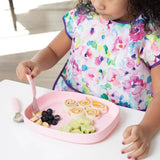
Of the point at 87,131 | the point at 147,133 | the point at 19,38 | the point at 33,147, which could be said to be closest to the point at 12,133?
the point at 33,147

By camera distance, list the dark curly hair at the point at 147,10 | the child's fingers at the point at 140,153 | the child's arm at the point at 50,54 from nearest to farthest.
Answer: the child's fingers at the point at 140,153 < the dark curly hair at the point at 147,10 < the child's arm at the point at 50,54

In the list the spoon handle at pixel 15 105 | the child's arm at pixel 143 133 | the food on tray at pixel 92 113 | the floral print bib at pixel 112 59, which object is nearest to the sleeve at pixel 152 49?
the floral print bib at pixel 112 59

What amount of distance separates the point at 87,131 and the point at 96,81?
1.23 ft

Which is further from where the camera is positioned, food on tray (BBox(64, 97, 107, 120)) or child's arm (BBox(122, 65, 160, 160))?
food on tray (BBox(64, 97, 107, 120))

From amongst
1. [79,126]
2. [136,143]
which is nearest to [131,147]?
[136,143]

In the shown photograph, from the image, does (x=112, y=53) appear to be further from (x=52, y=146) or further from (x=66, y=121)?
(x=52, y=146)

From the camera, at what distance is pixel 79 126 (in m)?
0.73

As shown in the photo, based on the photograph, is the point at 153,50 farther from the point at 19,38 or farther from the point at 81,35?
the point at 19,38

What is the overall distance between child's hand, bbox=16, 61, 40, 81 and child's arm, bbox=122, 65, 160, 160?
376 millimetres

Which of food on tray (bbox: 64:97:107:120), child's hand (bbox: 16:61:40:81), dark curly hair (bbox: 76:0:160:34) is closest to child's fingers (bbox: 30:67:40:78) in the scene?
child's hand (bbox: 16:61:40:81)

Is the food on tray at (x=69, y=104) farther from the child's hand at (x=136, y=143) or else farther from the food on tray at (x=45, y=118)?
the child's hand at (x=136, y=143)

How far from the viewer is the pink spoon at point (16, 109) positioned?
790mm

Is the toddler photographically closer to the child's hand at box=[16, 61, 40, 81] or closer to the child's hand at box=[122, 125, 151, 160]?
the child's hand at box=[16, 61, 40, 81]

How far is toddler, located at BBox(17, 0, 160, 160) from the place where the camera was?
899 millimetres
